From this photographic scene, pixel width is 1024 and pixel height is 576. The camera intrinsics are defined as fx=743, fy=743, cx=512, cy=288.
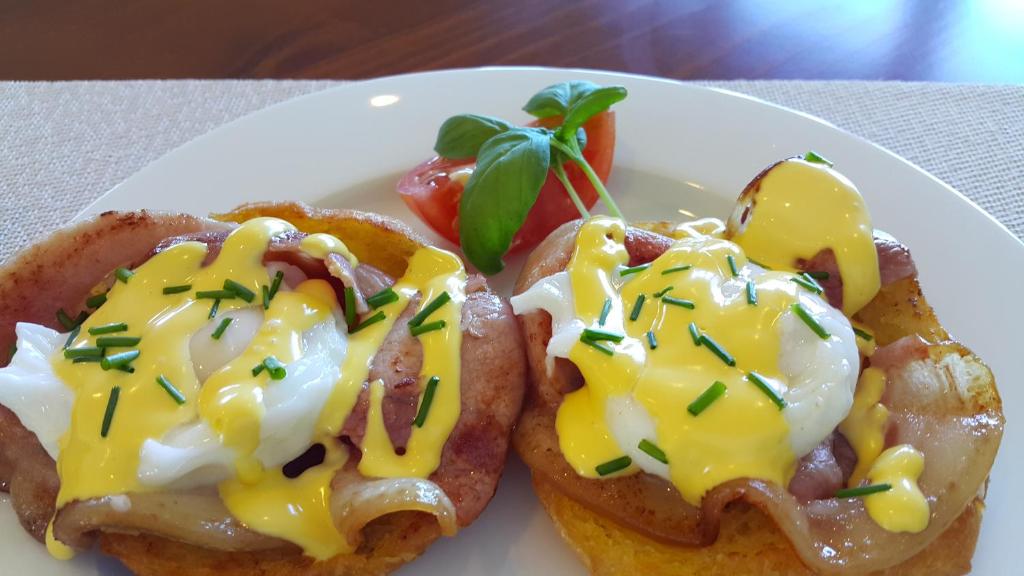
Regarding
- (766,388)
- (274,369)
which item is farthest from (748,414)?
(274,369)

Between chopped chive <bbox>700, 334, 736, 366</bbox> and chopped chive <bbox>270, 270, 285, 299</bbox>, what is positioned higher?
chopped chive <bbox>270, 270, 285, 299</bbox>

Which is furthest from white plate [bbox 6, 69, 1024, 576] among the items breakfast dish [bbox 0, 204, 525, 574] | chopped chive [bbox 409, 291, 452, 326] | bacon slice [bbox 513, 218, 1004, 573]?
chopped chive [bbox 409, 291, 452, 326]

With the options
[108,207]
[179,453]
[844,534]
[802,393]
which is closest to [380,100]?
[108,207]

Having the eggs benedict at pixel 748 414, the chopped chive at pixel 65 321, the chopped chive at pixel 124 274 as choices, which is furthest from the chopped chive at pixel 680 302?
the chopped chive at pixel 65 321

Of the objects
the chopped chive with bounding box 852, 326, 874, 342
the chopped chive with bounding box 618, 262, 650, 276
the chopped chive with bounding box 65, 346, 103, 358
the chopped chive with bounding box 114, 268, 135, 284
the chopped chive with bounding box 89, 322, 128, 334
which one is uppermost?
the chopped chive with bounding box 114, 268, 135, 284

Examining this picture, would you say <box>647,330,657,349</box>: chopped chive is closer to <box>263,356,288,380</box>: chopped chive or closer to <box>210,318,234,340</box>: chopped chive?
<box>263,356,288,380</box>: chopped chive

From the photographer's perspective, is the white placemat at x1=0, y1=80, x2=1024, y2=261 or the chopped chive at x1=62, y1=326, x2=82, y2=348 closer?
the chopped chive at x1=62, y1=326, x2=82, y2=348

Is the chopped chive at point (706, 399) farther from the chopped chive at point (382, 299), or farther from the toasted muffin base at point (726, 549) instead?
the chopped chive at point (382, 299)

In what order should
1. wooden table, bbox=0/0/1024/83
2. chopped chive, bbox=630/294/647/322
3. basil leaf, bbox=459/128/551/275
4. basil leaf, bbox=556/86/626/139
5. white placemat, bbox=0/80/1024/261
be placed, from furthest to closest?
wooden table, bbox=0/0/1024/83 → white placemat, bbox=0/80/1024/261 → basil leaf, bbox=556/86/626/139 → basil leaf, bbox=459/128/551/275 → chopped chive, bbox=630/294/647/322
